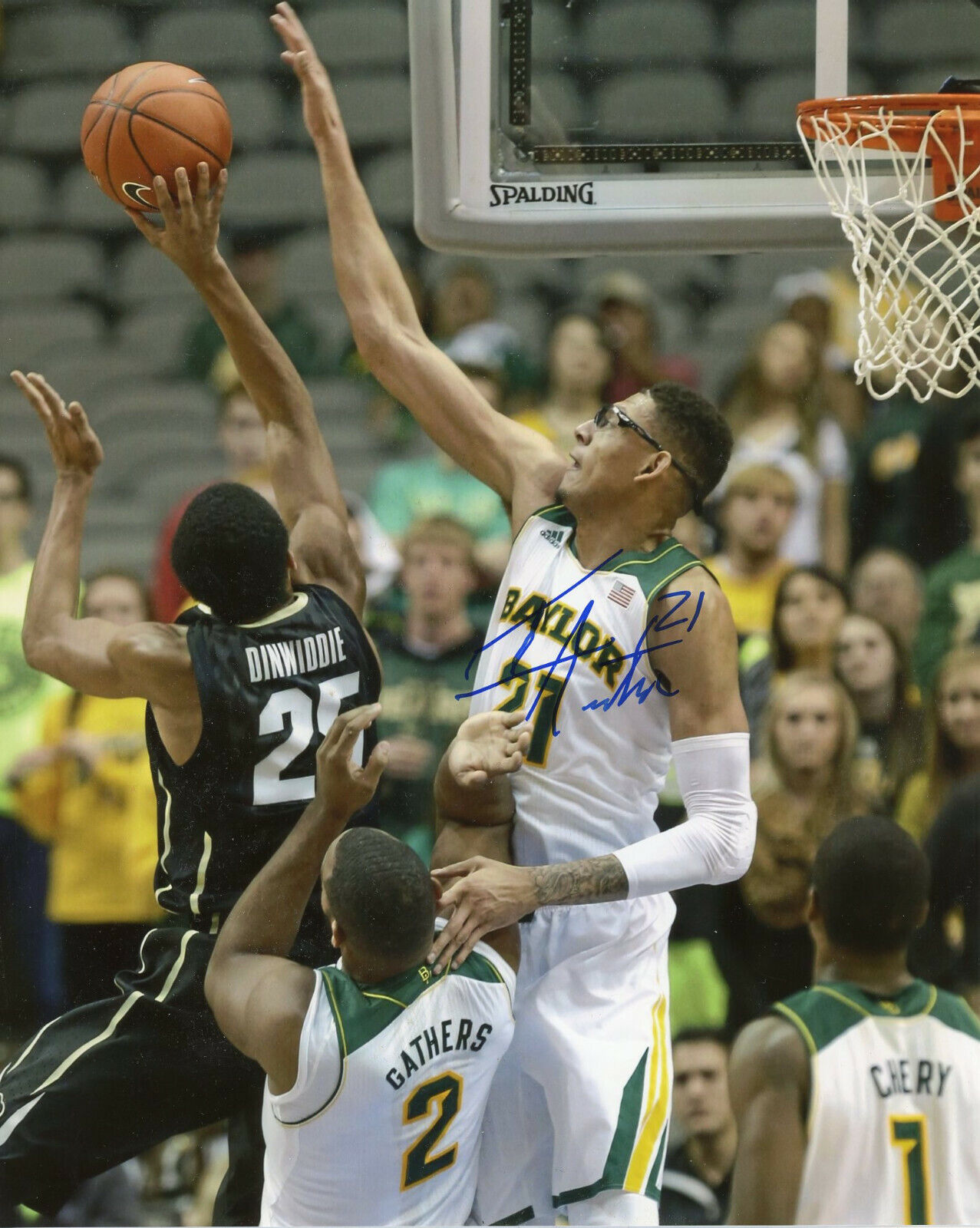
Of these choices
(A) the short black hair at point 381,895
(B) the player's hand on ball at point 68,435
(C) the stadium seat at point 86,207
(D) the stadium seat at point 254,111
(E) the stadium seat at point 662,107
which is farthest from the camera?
(C) the stadium seat at point 86,207

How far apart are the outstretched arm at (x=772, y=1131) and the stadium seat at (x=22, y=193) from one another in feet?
8.77

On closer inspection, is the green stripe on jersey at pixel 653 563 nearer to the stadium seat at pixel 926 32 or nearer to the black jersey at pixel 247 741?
the black jersey at pixel 247 741

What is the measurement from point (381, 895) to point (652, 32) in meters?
2.02

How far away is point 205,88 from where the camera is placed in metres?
2.86

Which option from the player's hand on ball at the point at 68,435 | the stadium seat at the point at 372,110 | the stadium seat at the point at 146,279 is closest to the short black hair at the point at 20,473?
the player's hand on ball at the point at 68,435

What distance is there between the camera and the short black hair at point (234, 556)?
2.78 metres

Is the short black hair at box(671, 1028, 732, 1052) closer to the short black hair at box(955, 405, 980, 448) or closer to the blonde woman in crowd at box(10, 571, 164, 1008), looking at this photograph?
the blonde woman in crowd at box(10, 571, 164, 1008)

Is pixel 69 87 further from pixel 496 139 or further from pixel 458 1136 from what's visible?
pixel 458 1136

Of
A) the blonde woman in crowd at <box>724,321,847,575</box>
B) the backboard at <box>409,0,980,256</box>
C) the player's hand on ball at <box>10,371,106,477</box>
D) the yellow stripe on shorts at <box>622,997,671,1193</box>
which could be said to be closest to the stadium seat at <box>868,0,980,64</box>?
the backboard at <box>409,0,980,256</box>

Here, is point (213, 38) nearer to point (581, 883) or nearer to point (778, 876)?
point (581, 883)

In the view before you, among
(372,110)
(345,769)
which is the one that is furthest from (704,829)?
(372,110)

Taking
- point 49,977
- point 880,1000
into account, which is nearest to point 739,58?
point 880,1000

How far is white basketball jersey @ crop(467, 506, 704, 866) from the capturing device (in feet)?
9.01

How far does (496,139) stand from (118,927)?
2.01m
